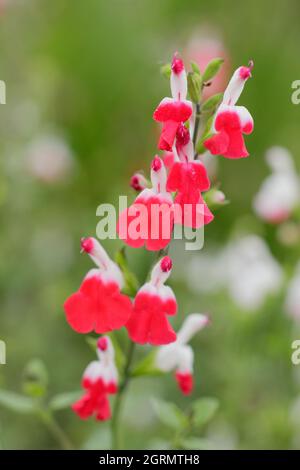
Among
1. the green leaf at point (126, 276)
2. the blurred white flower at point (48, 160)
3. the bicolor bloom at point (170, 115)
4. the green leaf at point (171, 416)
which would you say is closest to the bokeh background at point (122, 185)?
the blurred white flower at point (48, 160)

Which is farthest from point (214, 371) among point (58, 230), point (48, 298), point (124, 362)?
point (124, 362)

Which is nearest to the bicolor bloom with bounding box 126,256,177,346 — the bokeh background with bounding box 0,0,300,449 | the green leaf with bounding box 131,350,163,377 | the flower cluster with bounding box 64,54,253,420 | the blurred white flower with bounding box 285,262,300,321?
the flower cluster with bounding box 64,54,253,420

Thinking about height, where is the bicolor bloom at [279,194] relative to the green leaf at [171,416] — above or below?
above

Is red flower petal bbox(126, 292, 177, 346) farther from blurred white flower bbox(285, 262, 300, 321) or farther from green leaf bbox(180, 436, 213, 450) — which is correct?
blurred white flower bbox(285, 262, 300, 321)

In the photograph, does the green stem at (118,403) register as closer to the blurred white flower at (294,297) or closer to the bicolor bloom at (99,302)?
the bicolor bloom at (99,302)

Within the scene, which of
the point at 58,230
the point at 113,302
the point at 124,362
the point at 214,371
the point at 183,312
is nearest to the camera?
the point at 113,302

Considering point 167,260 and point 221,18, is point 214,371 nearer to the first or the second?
point 167,260
